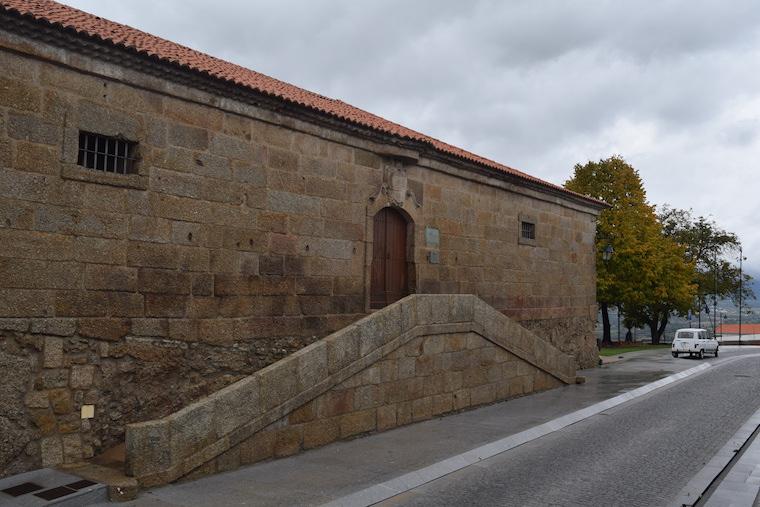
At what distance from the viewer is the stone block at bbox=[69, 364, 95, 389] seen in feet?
24.4

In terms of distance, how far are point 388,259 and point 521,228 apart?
5.93m

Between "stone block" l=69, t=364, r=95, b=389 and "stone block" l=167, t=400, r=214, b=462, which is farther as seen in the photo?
"stone block" l=69, t=364, r=95, b=389

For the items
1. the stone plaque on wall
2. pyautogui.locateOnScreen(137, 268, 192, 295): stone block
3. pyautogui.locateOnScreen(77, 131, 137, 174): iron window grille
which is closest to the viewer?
pyautogui.locateOnScreen(77, 131, 137, 174): iron window grille

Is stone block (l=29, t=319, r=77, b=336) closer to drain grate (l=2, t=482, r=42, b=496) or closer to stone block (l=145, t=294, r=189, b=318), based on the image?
stone block (l=145, t=294, r=189, b=318)

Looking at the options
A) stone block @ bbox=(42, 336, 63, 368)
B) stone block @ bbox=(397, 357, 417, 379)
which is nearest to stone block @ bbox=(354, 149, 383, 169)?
stone block @ bbox=(397, 357, 417, 379)

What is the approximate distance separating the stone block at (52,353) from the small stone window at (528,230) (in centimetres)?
1311

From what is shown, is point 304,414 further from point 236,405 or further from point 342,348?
point 236,405

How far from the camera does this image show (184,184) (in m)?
8.94

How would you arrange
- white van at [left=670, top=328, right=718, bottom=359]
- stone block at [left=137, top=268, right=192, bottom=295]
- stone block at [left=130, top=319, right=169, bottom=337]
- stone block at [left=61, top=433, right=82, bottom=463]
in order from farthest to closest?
white van at [left=670, top=328, right=718, bottom=359] < stone block at [left=137, top=268, right=192, bottom=295] < stone block at [left=130, top=319, right=169, bottom=337] < stone block at [left=61, top=433, right=82, bottom=463]

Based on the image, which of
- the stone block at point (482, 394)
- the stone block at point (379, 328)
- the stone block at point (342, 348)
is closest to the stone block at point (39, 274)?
the stone block at point (342, 348)

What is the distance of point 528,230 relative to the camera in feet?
58.3

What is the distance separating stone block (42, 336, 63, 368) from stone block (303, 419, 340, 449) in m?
3.46

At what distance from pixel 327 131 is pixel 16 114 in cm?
535

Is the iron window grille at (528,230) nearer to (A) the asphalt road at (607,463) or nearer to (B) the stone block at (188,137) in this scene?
(A) the asphalt road at (607,463)
